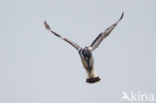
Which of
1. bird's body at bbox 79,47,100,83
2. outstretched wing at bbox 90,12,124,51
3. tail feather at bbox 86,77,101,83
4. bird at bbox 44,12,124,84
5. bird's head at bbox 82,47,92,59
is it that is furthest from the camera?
tail feather at bbox 86,77,101,83

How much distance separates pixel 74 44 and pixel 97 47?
119 cm

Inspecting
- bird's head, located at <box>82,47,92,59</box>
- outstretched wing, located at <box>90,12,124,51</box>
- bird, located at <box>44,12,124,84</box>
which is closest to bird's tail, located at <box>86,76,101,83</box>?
bird, located at <box>44,12,124,84</box>

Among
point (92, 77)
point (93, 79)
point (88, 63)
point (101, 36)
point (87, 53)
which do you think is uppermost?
point (101, 36)

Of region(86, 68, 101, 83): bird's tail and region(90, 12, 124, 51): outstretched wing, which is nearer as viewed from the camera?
region(90, 12, 124, 51): outstretched wing

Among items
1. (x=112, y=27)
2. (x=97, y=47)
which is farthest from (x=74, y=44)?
(x=112, y=27)

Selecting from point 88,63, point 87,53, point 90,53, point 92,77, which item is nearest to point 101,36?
point 92,77

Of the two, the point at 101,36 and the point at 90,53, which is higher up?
the point at 101,36

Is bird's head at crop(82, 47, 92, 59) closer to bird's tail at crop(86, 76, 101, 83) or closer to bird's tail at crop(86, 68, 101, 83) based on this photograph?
bird's tail at crop(86, 68, 101, 83)

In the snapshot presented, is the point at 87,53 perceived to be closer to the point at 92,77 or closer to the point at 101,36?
the point at 92,77

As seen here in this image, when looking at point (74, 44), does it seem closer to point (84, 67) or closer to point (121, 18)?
point (84, 67)

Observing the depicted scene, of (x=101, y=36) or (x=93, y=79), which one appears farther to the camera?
(x=101, y=36)

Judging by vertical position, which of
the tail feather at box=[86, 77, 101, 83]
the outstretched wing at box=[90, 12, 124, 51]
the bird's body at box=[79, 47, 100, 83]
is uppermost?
the outstretched wing at box=[90, 12, 124, 51]

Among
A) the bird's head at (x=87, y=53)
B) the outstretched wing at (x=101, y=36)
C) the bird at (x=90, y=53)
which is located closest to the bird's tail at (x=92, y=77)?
the bird at (x=90, y=53)

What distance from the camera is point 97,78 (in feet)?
78.3
